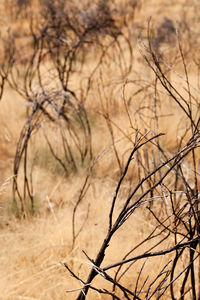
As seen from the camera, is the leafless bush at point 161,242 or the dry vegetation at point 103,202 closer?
the leafless bush at point 161,242

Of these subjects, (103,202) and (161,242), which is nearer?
(161,242)

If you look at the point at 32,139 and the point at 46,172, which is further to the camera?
the point at 32,139

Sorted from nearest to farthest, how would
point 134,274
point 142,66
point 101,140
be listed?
point 134,274 → point 101,140 → point 142,66

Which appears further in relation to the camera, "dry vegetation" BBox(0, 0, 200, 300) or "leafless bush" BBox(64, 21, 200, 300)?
"dry vegetation" BBox(0, 0, 200, 300)

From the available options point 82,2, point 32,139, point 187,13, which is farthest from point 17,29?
point 32,139

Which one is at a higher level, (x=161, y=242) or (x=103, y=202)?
(x=103, y=202)

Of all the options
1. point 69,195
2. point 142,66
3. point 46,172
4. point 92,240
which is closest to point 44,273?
point 92,240

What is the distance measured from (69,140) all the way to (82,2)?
362 cm

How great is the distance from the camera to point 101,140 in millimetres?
2316

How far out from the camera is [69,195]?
1936 mm

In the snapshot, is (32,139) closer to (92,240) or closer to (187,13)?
(92,240)

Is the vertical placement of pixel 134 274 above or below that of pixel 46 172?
below

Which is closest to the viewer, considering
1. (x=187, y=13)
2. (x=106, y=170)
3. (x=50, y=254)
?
(x=50, y=254)

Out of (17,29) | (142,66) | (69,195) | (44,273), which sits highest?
(17,29)
